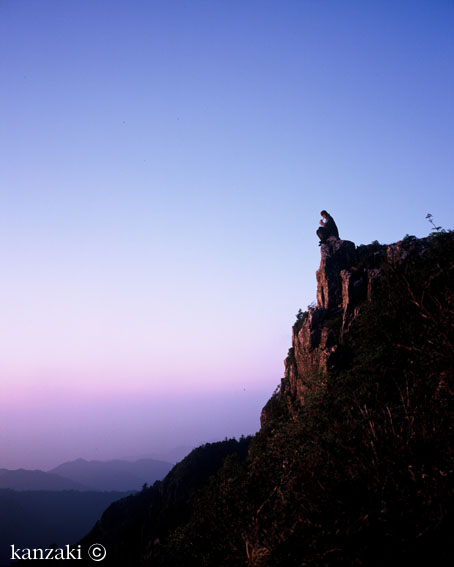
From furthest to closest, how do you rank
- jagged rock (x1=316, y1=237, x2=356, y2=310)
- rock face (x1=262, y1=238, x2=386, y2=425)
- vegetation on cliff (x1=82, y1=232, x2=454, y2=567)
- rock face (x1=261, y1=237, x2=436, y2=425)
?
jagged rock (x1=316, y1=237, x2=356, y2=310)
rock face (x1=262, y1=238, x2=386, y2=425)
rock face (x1=261, y1=237, x2=436, y2=425)
vegetation on cliff (x1=82, y1=232, x2=454, y2=567)

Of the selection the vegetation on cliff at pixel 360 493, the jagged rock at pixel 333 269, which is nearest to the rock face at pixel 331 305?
the jagged rock at pixel 333 269

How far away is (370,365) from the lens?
113ft

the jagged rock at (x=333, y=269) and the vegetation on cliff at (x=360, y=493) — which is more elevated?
the jagged rock at (x=333, y=269)

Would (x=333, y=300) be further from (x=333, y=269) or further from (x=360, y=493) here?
(x=360, y=493)

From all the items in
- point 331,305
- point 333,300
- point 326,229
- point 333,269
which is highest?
point 326,229

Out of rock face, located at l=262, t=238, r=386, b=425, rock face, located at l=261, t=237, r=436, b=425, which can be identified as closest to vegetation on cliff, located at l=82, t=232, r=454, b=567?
rock face, located at l=261, t=237, r=436, b=425

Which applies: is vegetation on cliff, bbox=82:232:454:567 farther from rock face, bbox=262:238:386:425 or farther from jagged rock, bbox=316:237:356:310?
jagged rock, bbox=316:237:356:310

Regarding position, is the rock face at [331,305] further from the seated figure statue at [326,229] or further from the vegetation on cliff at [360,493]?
the vegetation on cliff at [360,493]

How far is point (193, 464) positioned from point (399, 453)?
103 meters

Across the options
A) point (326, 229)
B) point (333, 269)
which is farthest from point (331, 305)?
point (326, 229)

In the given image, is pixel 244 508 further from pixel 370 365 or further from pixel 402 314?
pixel 402 314

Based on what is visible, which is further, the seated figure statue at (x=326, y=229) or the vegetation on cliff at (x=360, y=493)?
the seated figure statue at (x=326, y=229)

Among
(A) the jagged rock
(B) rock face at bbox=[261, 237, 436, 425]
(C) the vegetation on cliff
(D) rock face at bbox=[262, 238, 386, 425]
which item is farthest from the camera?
(A) the jagged rock

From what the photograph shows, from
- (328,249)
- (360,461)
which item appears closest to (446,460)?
(360,461)
